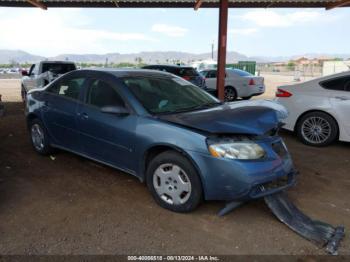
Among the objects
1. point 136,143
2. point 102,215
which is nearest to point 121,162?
point 136,143

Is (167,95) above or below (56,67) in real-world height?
below

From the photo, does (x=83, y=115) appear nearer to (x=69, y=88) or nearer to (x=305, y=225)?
(x=69, y=88)

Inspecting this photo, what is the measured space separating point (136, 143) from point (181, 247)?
1333mm

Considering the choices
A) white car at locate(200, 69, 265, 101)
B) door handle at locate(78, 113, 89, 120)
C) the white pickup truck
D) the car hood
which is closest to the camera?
the car hood

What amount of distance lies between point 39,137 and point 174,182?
301 centimetres

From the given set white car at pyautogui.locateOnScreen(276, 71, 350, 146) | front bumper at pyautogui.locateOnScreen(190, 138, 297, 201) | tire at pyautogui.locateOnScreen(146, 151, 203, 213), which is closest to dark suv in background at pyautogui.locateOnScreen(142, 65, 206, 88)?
white car at pyautogui.locateOnScreen(276, 71, 350, 146)

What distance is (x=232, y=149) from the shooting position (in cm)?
339

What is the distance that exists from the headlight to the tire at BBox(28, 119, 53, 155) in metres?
3.14

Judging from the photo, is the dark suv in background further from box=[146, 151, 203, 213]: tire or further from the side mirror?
box=[146, 151, 203, 213]: tire

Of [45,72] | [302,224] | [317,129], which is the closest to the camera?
[302,224]

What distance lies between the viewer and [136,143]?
3928 mm

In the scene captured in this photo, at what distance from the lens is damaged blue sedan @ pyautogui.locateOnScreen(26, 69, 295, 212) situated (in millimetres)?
3406

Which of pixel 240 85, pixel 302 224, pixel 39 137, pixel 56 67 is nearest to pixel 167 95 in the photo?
pixel 302 224

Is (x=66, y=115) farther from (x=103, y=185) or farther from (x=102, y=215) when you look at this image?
(x=102, y=215)
